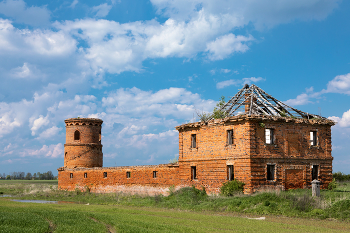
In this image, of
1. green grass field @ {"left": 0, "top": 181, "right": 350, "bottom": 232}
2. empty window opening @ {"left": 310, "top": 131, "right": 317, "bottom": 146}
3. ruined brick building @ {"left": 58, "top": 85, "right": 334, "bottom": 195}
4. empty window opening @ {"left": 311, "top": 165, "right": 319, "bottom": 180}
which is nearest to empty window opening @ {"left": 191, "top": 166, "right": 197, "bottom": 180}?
ruined brick building @ {"left": 58, "top": 85, "right": 334, "bottom": 195}

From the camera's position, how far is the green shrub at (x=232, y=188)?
78.8ft

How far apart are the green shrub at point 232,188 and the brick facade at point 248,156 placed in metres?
0.36

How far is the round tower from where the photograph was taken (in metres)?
46.0

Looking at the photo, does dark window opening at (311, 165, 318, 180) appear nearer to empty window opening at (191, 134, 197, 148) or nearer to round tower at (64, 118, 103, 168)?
empty window opening at (191, 134, 197, 148)

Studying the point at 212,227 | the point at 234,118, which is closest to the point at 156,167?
the point at 234,118

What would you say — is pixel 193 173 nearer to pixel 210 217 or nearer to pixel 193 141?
pixel 193 141

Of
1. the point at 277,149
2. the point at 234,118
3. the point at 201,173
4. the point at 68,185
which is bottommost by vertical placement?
the point at 68,185

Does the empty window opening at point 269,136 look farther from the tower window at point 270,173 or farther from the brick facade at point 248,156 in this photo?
the tower window at point 270,173

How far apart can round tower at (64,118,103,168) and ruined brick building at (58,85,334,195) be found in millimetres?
13528

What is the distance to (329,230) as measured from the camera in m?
14.5

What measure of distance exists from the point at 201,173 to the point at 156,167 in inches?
213

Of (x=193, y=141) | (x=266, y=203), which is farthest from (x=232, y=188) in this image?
(x=193, y=141)

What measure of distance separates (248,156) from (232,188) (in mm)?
2521

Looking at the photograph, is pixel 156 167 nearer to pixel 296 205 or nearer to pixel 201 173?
pixel 201 173
